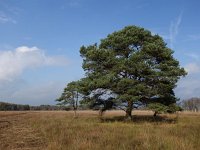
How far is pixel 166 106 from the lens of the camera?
116 feet

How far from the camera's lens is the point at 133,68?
35.1 meters

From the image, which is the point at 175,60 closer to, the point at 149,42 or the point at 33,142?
the point at 149,42

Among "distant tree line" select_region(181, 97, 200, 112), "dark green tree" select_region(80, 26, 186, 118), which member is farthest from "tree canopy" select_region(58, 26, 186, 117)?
"distant tree line" select_region(181, 97, 200, 112)

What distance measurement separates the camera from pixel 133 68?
35.1 meters

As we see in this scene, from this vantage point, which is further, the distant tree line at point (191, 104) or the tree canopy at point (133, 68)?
the distant tree line at point (191, 104)

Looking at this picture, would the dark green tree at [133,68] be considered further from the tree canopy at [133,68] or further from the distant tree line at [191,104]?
the distant tree line at [191,104]

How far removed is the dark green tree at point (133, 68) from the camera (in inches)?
1380

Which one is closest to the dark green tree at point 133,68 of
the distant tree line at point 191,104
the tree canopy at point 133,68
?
the tree canopy at point 133,68

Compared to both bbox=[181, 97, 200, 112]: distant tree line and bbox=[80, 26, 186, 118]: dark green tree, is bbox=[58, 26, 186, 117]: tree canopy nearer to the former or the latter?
bbox=[80, 26, 186, 118]: dark green tree

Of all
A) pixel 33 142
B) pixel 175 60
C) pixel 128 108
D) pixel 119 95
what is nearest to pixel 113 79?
pixel 119 95

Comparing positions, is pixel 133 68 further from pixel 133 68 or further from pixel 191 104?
pixel 191 104

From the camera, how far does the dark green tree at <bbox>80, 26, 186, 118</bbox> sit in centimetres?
3506

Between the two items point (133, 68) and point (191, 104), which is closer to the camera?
point (133, 68)

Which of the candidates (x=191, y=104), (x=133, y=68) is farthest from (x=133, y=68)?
(x=191, y=104)
